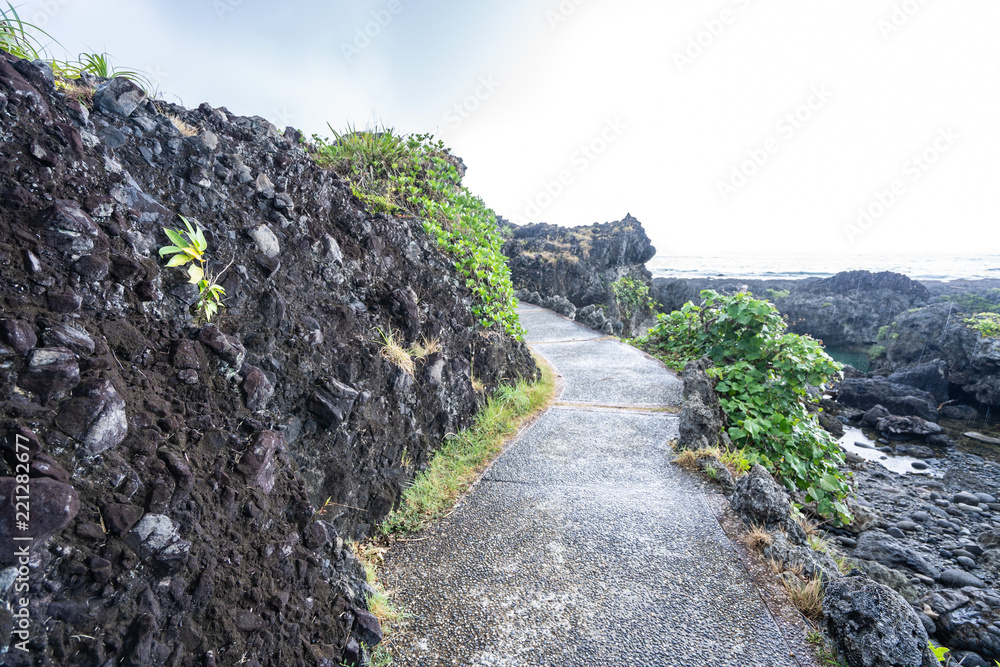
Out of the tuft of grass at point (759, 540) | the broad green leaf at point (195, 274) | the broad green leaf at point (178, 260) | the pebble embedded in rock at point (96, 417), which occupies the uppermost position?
the broad green leaf at point (178, 260)

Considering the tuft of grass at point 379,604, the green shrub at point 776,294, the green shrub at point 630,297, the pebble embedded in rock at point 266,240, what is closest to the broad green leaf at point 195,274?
the pebble embedded in rock at point 266,240

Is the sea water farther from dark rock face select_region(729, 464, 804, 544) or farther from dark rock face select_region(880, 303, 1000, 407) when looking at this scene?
dark rock face select_region(729, 464, 804, 544)

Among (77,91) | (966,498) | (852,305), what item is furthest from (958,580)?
(852,305)

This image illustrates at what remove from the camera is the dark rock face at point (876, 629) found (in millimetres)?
2000

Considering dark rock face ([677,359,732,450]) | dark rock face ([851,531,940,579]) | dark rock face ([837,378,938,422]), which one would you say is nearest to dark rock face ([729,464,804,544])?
dark rock face ([677,359,732,450])

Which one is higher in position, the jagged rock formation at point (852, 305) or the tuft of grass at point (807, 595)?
the tuft of grass at point (807, 595)

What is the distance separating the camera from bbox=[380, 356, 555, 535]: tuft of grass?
3.21 m

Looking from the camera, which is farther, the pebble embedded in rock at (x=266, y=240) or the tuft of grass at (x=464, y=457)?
the tuft of grass at (x=464, y=457)

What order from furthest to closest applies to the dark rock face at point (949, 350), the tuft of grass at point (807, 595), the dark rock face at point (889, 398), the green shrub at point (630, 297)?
the green shrub at point (630, 297)
the dark rock face at point (949, 350)
the dark rock face at point (889, 398)
the tuft of grass at point (807, 595)

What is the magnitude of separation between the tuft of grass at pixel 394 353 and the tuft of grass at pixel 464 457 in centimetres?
91

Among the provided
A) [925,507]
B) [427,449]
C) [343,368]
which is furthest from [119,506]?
[925,507]

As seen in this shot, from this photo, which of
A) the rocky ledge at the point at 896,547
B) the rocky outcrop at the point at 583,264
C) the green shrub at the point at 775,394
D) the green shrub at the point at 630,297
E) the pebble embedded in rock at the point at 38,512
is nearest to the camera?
the pebble embedded in rock at the point at 38,512

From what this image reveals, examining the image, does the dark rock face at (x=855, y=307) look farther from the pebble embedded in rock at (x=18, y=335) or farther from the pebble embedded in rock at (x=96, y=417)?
the pebble embedded in rock at (x=18, y=335)

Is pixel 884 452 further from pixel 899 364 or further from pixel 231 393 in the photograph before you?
pixel 231 393
